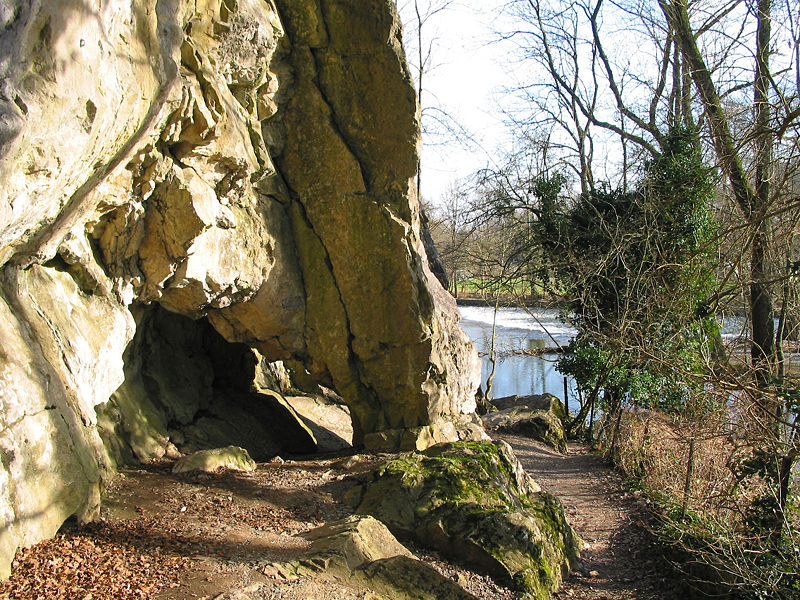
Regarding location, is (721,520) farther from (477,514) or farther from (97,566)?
(97,566)

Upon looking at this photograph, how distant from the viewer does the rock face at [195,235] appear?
138 inches

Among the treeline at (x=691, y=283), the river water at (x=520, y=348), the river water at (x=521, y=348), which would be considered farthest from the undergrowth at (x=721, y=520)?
the river water at (x=521, y=348)

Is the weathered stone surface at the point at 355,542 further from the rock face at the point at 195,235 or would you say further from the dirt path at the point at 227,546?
the rock face at the point at 195,235

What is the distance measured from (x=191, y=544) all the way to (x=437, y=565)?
167 cm

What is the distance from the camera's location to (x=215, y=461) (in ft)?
18.7

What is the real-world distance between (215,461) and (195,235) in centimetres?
197

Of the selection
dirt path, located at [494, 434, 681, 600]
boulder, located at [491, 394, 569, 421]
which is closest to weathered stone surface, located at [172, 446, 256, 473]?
dirt path, located at [494, 434, 681, 600]

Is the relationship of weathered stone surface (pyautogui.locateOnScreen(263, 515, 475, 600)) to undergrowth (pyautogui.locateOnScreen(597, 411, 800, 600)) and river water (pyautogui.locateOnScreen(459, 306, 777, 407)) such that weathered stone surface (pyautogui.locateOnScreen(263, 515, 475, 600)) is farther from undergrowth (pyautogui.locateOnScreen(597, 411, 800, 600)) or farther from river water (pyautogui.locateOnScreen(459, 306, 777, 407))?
river water (pyautogui.locateOnScreen(459, 306, 777, 407))

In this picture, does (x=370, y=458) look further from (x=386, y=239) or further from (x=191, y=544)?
(x=191, y=544)

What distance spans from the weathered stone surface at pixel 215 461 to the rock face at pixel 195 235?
25.0 inches

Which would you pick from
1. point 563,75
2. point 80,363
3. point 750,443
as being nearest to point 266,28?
point 80,363

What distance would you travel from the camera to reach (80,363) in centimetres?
446

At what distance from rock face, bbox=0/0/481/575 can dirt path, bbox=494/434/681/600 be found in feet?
6.27

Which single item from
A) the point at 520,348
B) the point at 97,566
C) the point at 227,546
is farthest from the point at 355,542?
the point at 520,348
